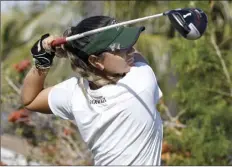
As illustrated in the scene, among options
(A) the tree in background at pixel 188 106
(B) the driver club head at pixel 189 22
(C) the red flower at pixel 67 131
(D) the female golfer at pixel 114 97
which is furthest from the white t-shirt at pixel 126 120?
(C) the red flower at pixel 67 131

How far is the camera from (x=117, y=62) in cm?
339

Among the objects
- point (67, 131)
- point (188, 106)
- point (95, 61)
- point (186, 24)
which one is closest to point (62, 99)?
point (95, 61)

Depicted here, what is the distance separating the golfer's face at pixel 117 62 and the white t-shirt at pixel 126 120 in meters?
0.04

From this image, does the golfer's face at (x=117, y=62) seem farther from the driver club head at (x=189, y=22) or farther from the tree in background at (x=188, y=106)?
the tree in background at (x=188, y=106)

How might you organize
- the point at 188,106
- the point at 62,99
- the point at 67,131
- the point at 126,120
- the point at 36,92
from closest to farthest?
the point at 126,120 < the point at 62,99 < the point at 36,92 < the point at 188,106 < the point at 67,131

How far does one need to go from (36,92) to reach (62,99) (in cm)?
18

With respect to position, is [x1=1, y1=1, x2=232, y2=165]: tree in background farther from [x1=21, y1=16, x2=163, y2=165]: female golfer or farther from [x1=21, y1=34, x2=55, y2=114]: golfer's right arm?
[x1=21, y1=16, x2=163, y2=165]: female golfer

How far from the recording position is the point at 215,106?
277 inches

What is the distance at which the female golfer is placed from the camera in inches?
134

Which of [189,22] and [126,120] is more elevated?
[189,22]

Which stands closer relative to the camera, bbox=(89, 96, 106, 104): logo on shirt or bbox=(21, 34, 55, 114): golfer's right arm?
bbox=(89, 96, 106, 104): logo on shirt

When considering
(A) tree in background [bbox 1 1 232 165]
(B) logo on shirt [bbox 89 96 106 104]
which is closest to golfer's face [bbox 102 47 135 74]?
(B) logo on shirt [bbox 89 96 106 104]

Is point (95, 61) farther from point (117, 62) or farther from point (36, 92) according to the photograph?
point (36, 92)

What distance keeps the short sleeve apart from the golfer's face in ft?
0.85
